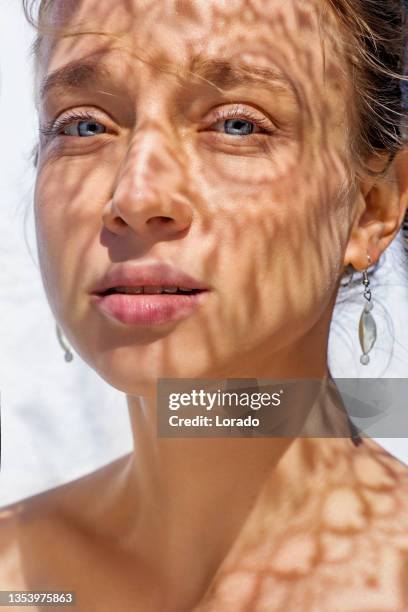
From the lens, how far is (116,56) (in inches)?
46.4

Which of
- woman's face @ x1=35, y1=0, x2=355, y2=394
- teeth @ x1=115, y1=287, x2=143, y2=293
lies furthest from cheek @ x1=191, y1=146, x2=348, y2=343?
teeth @ x1=115, y1=287, x2=143, y2=293

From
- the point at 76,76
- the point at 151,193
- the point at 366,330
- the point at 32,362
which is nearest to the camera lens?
the point at 151,193

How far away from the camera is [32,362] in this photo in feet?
8.70

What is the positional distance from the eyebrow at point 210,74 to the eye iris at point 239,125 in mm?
48

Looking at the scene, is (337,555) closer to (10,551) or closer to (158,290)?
(158,290)

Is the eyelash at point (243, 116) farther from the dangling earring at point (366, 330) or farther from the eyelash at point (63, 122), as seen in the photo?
the dangling earring at point (366, 330)

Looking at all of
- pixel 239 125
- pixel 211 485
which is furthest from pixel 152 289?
pixel 211 485

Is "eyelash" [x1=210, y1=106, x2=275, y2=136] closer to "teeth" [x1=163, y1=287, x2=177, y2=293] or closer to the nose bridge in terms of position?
the nose bridge

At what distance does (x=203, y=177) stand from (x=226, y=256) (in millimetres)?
113

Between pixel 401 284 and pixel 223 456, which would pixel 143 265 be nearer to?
pixel 223 456

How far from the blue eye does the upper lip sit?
9.1 inches

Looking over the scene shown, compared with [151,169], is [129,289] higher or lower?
lower

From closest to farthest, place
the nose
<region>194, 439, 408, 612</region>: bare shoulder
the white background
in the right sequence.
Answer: the nose → <region>194, 439, 408, 612</region>: bare shoulder → the white background

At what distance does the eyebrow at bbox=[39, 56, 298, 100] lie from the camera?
1151 mm
